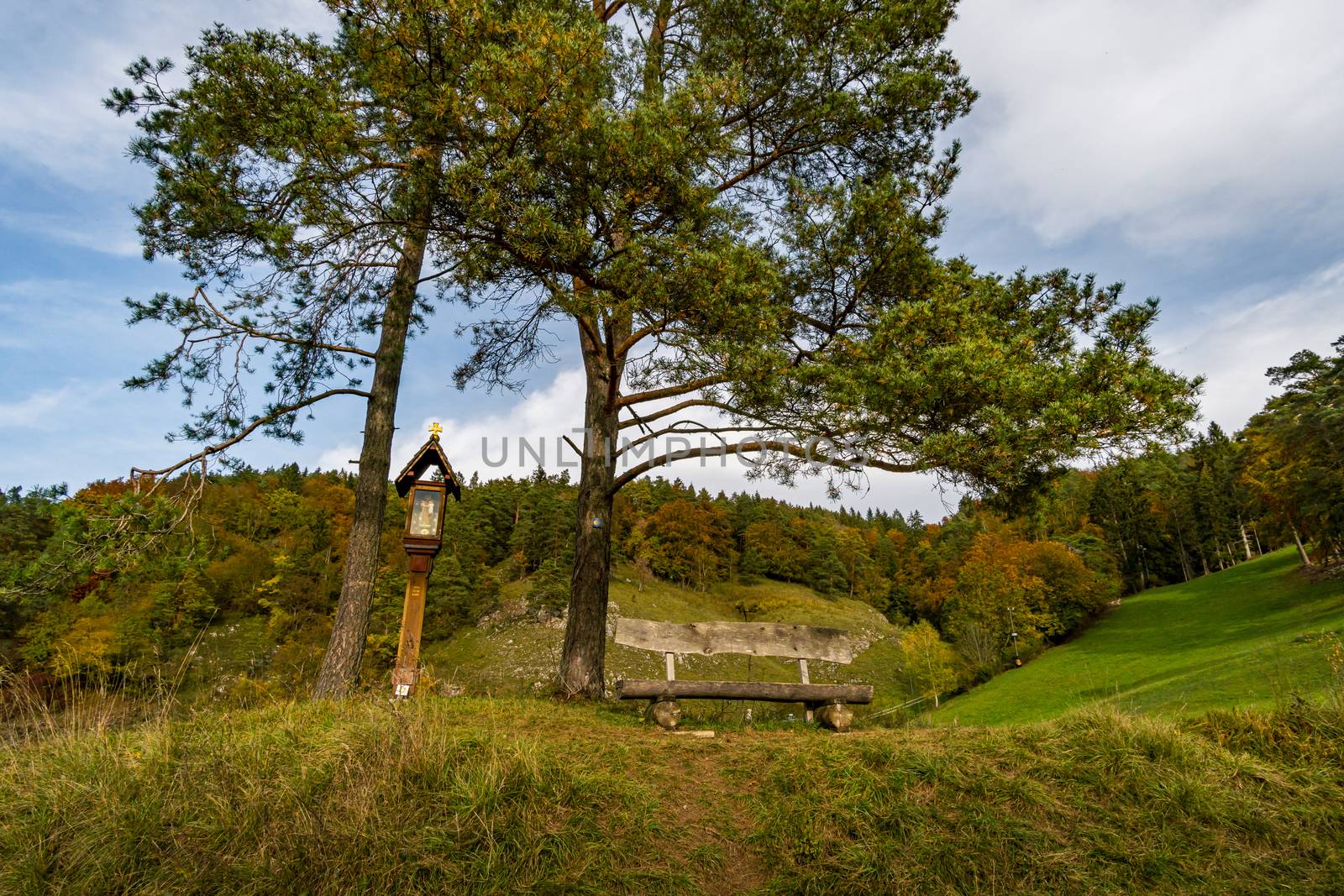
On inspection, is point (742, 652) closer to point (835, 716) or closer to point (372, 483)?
point (835, 716)

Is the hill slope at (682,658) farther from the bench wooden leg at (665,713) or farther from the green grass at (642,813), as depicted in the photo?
the green grass at (642,813)

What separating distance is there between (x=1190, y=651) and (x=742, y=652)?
24327 millimetres

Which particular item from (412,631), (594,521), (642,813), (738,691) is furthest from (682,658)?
(642,813)

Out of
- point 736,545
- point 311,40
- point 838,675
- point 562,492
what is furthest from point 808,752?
point 736,545

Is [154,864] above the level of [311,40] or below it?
below

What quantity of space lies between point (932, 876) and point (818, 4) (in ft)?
27.6

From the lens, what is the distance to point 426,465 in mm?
7309

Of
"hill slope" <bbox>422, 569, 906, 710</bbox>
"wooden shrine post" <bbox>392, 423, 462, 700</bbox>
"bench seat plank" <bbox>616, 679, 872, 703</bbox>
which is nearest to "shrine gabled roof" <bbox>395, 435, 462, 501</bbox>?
"wooden shrine post" <bbox>392, 423, 462, 700</bbox>

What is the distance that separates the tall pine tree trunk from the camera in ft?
24.9

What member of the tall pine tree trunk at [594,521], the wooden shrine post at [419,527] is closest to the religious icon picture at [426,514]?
the wooden shrine post at [419,527]

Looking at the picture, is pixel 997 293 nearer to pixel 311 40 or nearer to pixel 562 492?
pixel 311 40

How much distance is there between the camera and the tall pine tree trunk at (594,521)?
298 inches

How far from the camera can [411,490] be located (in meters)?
7.14

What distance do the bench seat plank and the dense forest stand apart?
8.68ft
